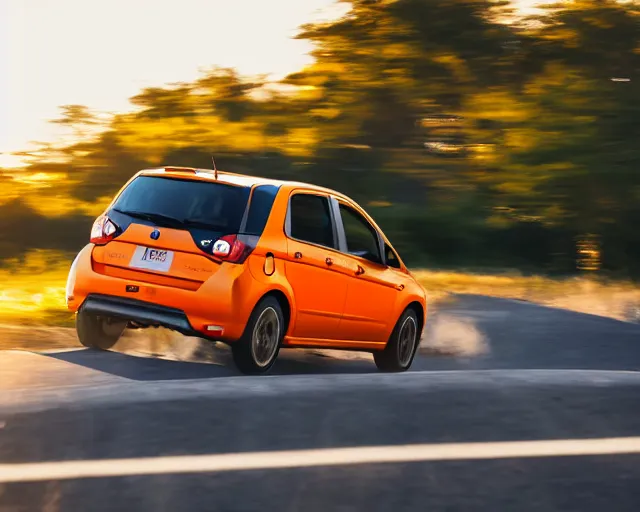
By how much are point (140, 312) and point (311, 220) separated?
5.95 ft

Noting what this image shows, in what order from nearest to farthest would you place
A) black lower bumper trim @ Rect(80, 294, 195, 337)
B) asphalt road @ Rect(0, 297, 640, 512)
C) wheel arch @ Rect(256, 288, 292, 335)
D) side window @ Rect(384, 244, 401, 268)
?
1. asphalt road @ Rect(0, 297, 640, 512)
2. black lower bumper trim @ Rect(80, 294, 195, 337)
3. wheel arch @ Rect(256, 288, 292, 335)
4. side window @ Rect(384, 244, 401, 268)

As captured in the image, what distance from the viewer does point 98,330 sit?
34.0ft

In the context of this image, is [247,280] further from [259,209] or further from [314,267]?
[314,267]

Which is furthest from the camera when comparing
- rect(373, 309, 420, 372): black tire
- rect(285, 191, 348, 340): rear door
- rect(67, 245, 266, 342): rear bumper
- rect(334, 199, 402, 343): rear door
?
rect(373, 309, 420, 372): black tire

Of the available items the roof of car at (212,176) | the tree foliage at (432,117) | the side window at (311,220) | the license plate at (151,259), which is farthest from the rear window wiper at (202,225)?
the tree foliage at (432,117)

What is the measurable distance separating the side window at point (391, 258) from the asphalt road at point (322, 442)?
4.82 metres

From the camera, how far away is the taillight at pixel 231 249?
913 centimetres

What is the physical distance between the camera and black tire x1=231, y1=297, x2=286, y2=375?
9248 millimetres

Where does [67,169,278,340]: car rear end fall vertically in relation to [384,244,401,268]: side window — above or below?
above

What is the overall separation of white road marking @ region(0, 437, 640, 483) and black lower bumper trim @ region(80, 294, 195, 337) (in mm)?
4123

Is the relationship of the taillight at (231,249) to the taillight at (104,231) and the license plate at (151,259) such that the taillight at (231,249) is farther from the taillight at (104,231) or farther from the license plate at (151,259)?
the taillight at (104,231)

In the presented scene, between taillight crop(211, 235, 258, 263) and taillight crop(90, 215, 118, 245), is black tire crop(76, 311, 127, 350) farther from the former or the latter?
taillight crop(211, 235, 258, 263)

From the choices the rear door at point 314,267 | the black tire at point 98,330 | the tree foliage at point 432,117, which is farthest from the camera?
the tree foliage at point 432,117

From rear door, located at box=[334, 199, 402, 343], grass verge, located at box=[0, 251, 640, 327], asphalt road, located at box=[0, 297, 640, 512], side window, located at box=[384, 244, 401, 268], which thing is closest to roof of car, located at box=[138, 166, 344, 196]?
rear door, located at box=[334, 199, 402, 343]
